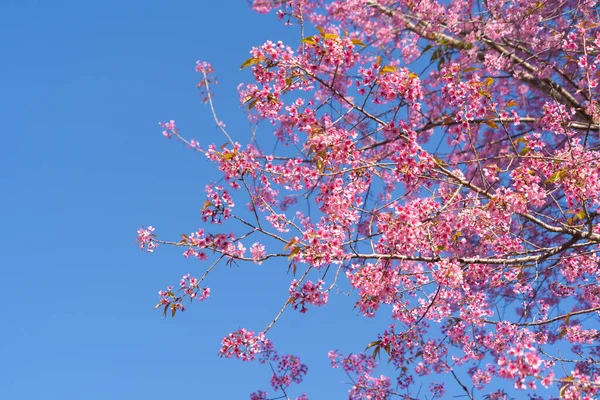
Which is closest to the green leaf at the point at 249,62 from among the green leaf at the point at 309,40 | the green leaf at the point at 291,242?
the green leaf at the point at 309,40

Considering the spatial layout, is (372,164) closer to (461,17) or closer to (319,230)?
(319,230)

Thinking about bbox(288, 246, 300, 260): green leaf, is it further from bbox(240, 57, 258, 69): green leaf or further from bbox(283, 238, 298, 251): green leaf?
bbox(240, 57, 258, 69): green leaf

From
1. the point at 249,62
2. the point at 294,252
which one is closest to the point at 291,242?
the point at 294,252

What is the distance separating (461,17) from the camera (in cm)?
656

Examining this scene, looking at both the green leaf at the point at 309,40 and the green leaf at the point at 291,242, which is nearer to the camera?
the green leaf at the point at 291,242

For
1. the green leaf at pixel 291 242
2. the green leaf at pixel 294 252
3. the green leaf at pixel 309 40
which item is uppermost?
the green leaf at pixel 309 40

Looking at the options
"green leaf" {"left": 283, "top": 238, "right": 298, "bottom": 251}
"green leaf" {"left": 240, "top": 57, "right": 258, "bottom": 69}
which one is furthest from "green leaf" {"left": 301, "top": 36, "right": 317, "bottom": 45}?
"green leaf" {"left": 283, "top": 238, "right": 298, "bottom": 251}

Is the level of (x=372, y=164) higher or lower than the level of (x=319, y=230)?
higher

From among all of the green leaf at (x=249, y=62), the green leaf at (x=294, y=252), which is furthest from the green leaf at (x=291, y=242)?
the green leaf at (x=249, y=62)

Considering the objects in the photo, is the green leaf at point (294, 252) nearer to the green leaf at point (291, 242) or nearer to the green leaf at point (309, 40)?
the green leaf at point (291, 242)

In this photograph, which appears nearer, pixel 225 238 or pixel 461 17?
pixel 225 238

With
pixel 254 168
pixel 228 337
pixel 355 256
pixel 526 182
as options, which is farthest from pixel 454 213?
pixel 228 337

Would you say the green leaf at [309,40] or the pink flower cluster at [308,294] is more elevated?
the green leaf at [309,40]

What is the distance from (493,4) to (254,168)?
12.7ft
